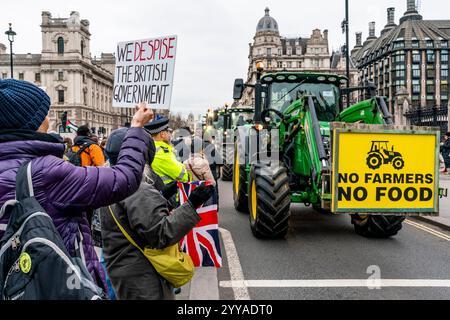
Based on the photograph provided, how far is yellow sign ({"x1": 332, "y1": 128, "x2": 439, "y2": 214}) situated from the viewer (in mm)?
6152

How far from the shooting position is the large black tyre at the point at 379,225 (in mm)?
7578

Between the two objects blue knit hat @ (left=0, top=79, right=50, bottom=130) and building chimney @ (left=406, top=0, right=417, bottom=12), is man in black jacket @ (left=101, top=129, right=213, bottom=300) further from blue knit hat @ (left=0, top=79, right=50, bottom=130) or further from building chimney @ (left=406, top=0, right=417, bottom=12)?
building chimney @ (left=406, top=0, right=417, bottom=12)

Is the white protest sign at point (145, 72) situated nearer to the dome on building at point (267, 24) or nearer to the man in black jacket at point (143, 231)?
the man in black jacket at point (143, 231)

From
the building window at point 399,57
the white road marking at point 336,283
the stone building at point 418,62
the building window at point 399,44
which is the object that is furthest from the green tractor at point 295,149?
the building window at point 399,44

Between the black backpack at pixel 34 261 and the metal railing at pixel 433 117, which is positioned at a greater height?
the metal railing at pixel 433 117

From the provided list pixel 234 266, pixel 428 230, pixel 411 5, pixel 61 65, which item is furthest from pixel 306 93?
pixel 411 5

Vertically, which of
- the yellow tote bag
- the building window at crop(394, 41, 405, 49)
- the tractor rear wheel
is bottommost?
the yellow tote bag

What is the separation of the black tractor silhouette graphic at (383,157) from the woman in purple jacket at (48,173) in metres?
4.77

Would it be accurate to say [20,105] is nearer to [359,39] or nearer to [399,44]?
[399,44]

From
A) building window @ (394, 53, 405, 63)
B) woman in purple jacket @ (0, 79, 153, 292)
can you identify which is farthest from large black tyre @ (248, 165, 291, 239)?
building window @ (394, 53, 405, 63)

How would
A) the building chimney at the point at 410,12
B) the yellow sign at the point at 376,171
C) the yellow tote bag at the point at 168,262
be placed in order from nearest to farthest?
the yellow tote bag at the point at 168,262
the yellow sign at the point at 376,171
the building chimney at the point at 410,12

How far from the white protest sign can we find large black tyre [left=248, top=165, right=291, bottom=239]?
3.26m

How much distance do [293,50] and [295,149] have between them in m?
114
